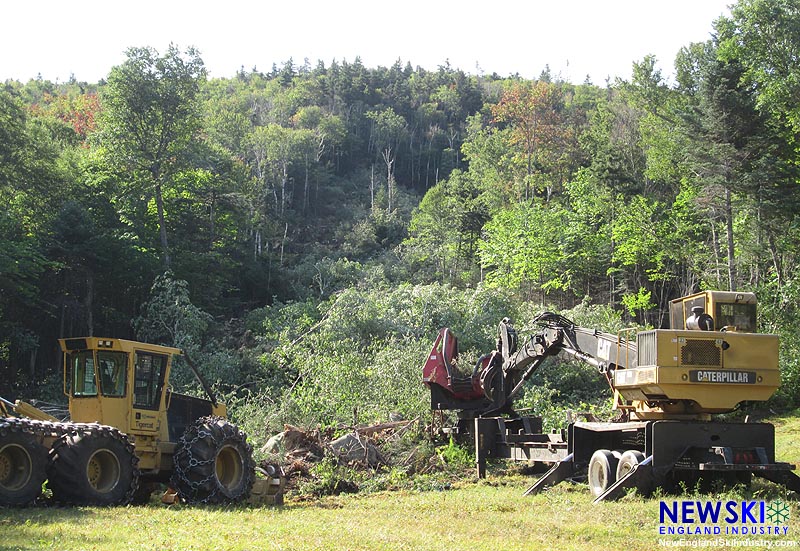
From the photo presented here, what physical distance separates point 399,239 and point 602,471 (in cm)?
4775

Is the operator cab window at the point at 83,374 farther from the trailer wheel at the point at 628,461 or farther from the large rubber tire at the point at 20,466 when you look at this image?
the trailer wheel at the point at 628,461

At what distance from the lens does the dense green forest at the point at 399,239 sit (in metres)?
26.7

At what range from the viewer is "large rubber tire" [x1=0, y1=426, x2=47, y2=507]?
34.4 feet

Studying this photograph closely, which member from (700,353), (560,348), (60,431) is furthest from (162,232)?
(700,353)

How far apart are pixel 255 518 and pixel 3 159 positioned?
84.9 ft

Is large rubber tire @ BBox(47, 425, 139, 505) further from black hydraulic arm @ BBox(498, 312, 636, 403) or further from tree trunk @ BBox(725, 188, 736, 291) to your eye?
tree trunk @ BBox(725, 188, 736, 291)

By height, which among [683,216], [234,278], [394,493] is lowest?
[394,493]

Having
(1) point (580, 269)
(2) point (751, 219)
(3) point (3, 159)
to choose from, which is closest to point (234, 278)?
(3) point (3, 159)

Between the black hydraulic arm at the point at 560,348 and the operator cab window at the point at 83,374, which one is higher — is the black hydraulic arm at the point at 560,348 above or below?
above

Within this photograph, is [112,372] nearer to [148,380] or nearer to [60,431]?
[148,380]

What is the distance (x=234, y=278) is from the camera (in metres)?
42.9

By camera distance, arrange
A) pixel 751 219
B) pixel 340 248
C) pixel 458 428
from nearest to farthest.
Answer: pixel 458 428 → pixel 751 219 → pixel 340 248

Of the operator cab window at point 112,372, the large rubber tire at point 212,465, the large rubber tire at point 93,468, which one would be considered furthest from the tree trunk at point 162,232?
the large rubber tire at point 93,468

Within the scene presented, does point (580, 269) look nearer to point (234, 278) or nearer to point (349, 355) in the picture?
point (234, 278)
